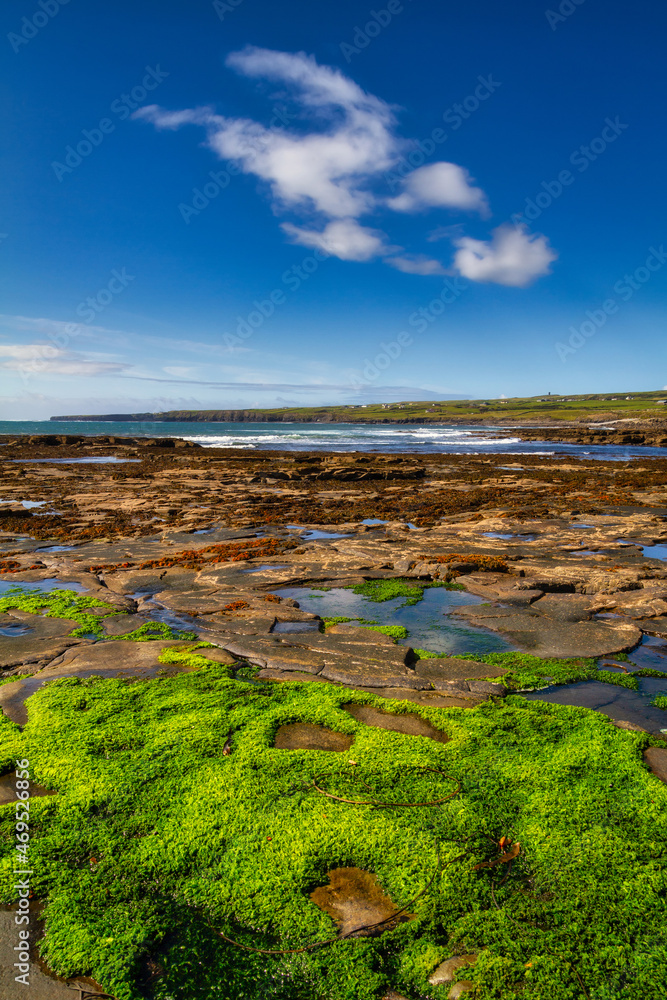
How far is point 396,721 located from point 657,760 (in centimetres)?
293

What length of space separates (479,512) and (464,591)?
39.6 feet

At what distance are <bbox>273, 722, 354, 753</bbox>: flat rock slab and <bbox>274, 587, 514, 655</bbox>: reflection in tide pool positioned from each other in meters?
3.23

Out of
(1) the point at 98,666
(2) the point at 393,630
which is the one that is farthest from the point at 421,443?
(1) the point at 98,666

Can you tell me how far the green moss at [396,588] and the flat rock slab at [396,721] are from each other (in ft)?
15.9

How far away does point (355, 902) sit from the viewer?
3.85 metres

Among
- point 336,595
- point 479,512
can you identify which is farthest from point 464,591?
point 479,512

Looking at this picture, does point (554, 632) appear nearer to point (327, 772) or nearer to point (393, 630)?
point (393, 630)

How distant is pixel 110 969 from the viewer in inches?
133

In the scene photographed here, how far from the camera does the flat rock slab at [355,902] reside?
3652mm

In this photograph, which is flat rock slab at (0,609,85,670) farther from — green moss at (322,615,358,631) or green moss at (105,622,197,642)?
green moss at (322,615,358,631)

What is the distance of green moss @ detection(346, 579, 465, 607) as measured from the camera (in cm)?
1188

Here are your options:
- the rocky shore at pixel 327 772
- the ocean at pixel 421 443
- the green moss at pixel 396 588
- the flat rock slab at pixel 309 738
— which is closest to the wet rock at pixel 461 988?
the rocky shore at pixel 327 772

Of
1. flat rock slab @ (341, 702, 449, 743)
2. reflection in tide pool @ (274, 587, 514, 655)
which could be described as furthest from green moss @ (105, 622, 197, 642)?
flat rock slab @ (341, 702, 449, 743)

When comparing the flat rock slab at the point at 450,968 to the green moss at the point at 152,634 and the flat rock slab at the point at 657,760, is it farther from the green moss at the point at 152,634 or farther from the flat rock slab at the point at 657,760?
the green moss at the point at 152,634
